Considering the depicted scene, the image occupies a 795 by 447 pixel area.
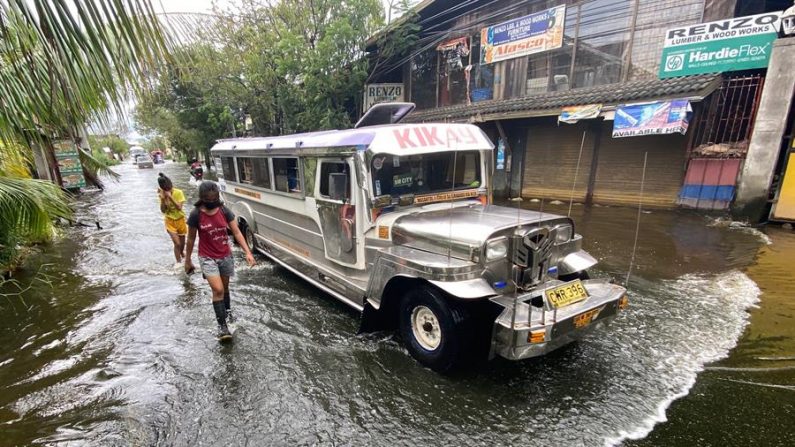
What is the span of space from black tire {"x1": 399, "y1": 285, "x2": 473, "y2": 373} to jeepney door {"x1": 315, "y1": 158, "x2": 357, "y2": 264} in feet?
3.25

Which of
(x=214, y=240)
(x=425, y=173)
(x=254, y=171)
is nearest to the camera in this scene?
(x=214, y=240)

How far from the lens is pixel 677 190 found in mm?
9203

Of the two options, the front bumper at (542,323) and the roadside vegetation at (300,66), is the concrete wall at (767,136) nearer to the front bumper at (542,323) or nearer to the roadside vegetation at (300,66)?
the front bumper at (542,323)

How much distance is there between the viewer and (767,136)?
7.34 m

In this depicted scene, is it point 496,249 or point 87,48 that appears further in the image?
point 496,249

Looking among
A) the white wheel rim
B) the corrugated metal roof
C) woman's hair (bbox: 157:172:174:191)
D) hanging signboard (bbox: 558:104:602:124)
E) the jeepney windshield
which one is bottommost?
the white wheel rim

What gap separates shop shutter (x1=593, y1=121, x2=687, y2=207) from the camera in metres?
9.15

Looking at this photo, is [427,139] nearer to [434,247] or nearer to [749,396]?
[434,247]

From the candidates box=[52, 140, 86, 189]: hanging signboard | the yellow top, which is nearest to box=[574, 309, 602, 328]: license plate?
the yellow top

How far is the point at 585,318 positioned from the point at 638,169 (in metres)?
8.66

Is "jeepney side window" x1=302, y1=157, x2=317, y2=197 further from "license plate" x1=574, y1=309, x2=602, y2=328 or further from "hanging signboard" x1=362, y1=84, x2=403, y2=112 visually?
"hanging signboard" x1=362, y1=84, x2=403, y2=112

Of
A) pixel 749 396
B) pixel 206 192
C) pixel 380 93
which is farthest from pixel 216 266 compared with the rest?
pixel 380 93

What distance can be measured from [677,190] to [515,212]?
7901mm

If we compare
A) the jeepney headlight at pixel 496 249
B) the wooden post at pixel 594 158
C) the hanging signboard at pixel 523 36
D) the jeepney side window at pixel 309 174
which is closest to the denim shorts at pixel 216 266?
the jeepney side window at pixel 309 174
